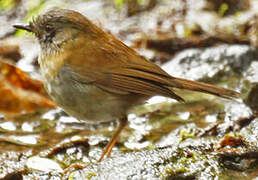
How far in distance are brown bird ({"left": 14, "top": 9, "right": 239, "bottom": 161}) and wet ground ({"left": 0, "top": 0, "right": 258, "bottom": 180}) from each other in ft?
1.38

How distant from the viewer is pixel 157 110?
4.39m

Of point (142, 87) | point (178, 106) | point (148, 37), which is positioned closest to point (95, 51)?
point (142, 87)

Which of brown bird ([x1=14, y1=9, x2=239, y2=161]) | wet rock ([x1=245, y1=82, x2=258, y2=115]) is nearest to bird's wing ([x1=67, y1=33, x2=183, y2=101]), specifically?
brown bird ([x1=14, y1=9, x2=239, y2=161])

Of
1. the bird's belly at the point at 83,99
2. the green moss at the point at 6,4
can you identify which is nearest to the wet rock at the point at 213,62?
the bird's belly at the point at 83,99

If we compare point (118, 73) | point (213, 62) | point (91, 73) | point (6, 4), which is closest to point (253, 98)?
point (213, 62)

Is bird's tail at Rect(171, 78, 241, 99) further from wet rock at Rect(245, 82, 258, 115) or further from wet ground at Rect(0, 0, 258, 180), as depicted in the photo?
wet rock at Rect(245, 82, 258, 115)

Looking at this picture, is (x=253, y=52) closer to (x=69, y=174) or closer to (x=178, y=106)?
(x=178, y=106)

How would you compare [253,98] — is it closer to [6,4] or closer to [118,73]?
[118,73]

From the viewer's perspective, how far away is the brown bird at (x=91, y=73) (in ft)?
10.6

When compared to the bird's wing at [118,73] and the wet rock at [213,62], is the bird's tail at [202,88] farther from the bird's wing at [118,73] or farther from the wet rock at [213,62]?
the wet rock at [213,62]

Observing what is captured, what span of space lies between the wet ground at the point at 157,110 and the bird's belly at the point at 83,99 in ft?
1.28

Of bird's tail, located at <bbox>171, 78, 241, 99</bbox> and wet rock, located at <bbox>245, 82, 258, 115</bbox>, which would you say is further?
wet rock, located at <bbox>245, 82, 258, 115</bbox>

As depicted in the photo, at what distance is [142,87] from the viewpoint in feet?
10.6

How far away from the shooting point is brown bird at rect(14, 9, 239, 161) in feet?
10.6
